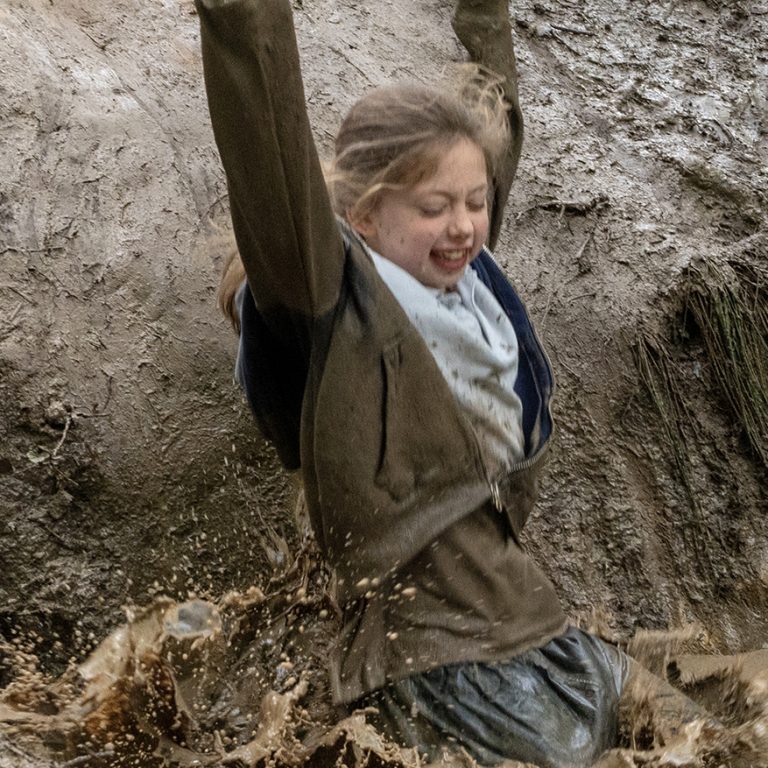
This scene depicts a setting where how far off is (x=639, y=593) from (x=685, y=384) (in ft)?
2.09

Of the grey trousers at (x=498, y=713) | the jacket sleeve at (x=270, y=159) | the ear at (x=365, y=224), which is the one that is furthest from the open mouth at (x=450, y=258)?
the grey trousers at (x=498, y=713)

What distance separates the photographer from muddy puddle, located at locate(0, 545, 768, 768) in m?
2.31

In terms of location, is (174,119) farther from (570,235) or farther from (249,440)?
(570,235)

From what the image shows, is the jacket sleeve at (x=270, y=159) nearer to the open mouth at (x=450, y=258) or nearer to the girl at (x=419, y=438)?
the girl at (x=419, y=438)

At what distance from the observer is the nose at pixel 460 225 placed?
2219mm

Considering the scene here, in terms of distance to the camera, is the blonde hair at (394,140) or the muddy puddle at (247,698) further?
the muddy puddle at (247,698)

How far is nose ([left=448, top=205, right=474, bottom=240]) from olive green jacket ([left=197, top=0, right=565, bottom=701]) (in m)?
0.20

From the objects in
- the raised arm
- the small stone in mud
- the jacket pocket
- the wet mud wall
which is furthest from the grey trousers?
the raised arm

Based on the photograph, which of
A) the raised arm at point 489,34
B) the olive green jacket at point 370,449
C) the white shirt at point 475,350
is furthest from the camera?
the raised arm at point 489,34

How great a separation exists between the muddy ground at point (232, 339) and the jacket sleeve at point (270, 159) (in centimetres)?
108

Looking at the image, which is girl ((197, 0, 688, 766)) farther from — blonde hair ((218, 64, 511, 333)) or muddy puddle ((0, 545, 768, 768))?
muddy puddle ((0, 545, 768, 768))

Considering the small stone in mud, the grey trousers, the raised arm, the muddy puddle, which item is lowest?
the muddy puddle

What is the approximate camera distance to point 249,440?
10.3 ft

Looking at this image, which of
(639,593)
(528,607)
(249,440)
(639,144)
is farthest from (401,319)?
(639,144)
